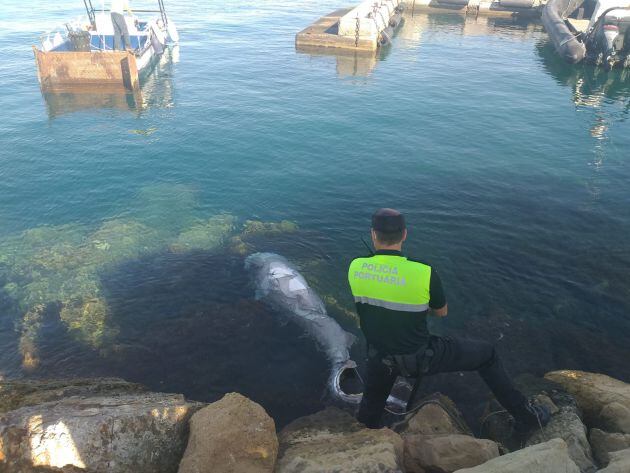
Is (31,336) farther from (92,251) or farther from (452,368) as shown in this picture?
(452,368)

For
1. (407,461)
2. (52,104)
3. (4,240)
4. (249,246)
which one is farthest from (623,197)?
(52,104)

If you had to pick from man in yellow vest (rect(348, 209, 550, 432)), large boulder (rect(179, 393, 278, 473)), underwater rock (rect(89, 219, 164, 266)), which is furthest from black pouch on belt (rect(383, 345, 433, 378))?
underwater rock (rect(89, 219, 164, 266))

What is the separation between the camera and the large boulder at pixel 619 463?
4.35 metres

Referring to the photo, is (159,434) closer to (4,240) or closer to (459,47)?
(4,240)

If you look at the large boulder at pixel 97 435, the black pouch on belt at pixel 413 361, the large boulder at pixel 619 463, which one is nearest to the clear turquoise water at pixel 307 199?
the large boulder at pixel 97 435

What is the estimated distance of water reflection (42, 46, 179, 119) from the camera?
24859mm

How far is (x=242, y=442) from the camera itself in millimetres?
5000

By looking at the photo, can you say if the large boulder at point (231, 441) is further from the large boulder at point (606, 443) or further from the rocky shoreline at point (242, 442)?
the large boulder at point (606, 443)

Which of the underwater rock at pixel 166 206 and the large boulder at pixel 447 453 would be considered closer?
the large boulder at pixel 447 453

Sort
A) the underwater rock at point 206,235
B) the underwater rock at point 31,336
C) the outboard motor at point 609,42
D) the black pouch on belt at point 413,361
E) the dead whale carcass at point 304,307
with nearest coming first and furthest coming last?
the black pouch on belt at point 413,361
the dead whale carcass at point 304,307
the underwater rock at point 31,336
the underwater rock at point 206,235
the outboard motor at point 609,42

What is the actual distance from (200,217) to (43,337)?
6.54m

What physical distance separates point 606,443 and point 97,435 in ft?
21.3

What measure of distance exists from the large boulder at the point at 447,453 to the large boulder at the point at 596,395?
8.43 feet

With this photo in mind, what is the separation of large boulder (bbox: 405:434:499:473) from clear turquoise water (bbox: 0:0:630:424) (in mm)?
3713
